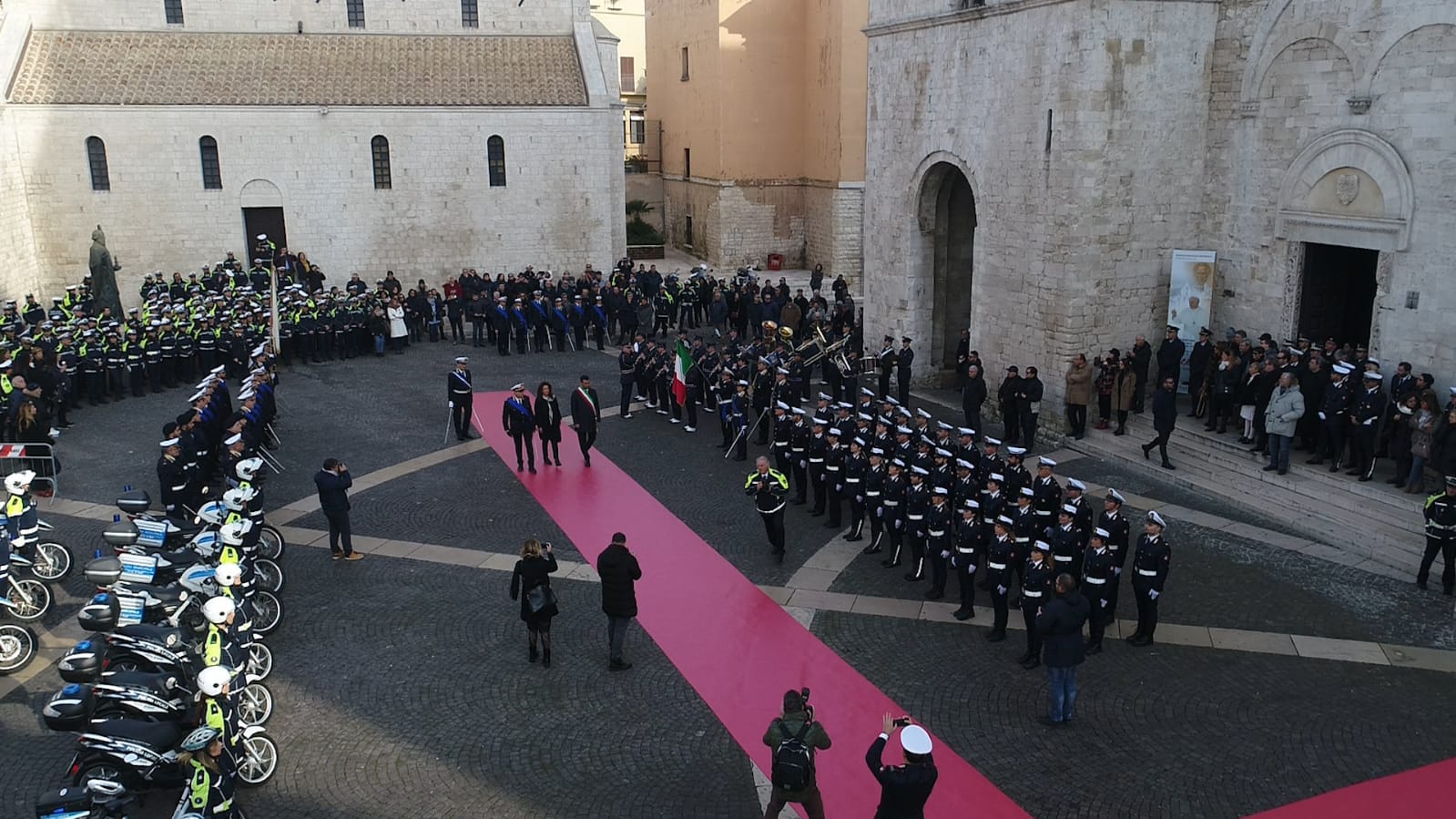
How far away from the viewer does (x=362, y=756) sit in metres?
9.77

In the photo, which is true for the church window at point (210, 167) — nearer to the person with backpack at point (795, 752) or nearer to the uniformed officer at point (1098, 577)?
the uniformed officer at point (1098, 577)

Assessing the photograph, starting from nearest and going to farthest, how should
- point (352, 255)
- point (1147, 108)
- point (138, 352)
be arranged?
point (1147, 108)
point (138, 352)
point (352, 255)

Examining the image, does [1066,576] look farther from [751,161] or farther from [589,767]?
[751,161]

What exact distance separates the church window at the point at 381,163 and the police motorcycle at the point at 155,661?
2510 centimetres

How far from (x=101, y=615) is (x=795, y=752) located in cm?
699

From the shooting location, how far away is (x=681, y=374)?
20.9 meters

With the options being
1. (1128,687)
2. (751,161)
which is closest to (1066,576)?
(1128,687)

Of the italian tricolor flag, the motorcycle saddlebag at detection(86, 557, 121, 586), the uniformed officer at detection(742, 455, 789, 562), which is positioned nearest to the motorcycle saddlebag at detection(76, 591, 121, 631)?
the motorcycle saddlebag at detection(86, 557, 121, 586)

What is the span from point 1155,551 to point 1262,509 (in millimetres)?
5318

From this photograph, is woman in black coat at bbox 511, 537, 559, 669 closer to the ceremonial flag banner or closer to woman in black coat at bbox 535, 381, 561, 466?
woman in black coat at bbox 535, 381, 561, 466

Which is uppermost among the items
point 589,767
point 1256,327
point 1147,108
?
point 1147,108

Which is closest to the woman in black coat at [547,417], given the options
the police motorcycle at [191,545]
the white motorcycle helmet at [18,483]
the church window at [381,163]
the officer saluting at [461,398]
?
the officer saluting at [461,398]

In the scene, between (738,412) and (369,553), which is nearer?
(369,553)

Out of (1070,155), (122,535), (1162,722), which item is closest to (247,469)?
(122,535)
